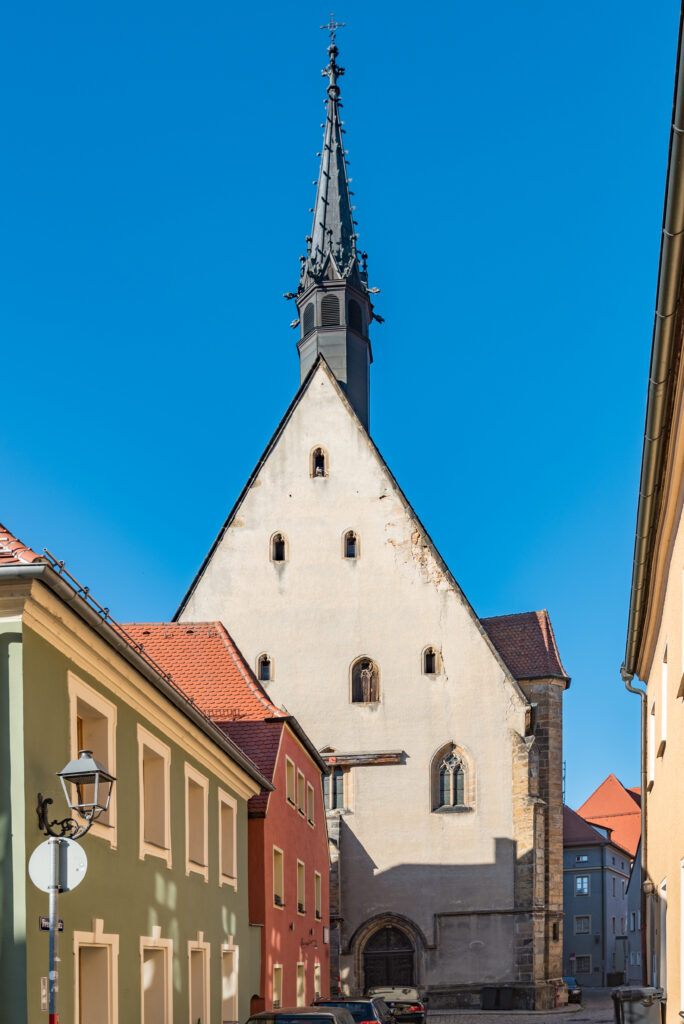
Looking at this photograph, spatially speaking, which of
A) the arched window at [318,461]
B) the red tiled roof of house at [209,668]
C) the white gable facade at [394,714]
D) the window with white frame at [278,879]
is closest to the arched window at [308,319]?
the white gable facade at [394,714]

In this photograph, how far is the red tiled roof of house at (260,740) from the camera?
20.4 m

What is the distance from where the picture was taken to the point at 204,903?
618 inches

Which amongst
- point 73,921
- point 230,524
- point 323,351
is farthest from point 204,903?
point 323,351

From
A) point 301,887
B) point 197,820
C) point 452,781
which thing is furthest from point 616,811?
point 197,820

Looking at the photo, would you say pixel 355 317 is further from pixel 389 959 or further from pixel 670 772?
pixel 670 772

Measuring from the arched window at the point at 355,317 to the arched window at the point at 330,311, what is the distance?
1.44 feet

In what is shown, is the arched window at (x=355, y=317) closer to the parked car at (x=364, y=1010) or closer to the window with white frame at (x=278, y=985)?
the window with white frame at (x=278, y=985)

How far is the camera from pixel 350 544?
121 ft

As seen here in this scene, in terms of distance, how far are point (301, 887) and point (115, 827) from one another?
1270 centimetres

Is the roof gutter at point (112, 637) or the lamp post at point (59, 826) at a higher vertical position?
the roof gutter at point (112, 637)

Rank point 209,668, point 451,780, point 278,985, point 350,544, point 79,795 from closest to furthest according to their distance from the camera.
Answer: point 79,795, point 278,985, point 209,668, point 451,780, point 350,544

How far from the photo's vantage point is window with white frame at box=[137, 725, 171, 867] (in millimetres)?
13602

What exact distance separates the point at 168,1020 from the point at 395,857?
21923 millimetres

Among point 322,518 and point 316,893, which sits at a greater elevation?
point 322,518
